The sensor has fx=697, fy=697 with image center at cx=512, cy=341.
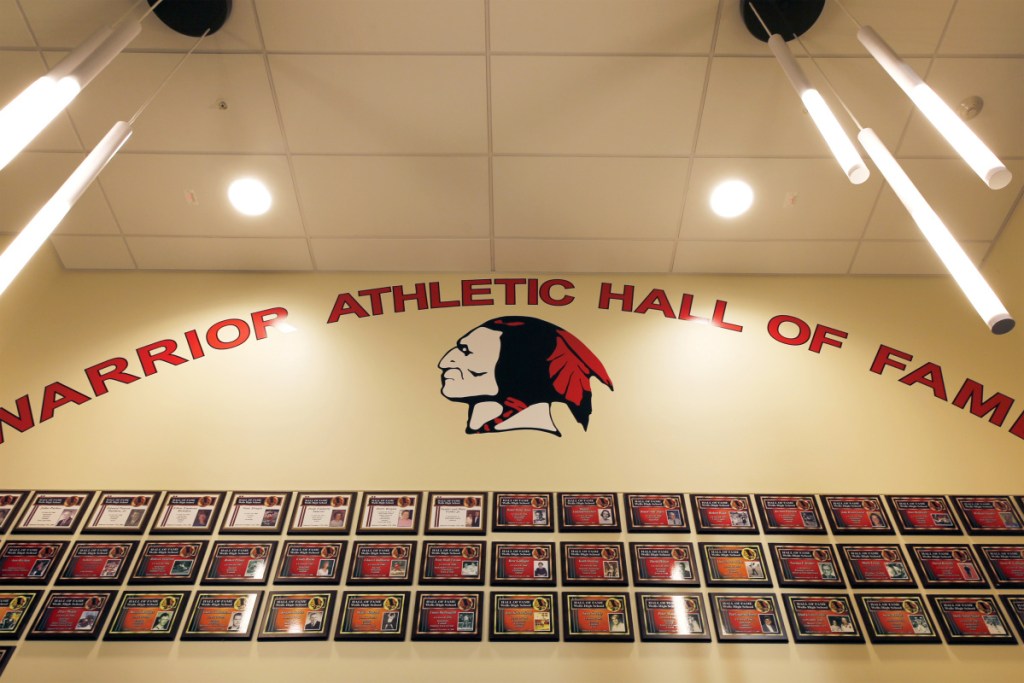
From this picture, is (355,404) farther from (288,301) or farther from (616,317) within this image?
(616,317)

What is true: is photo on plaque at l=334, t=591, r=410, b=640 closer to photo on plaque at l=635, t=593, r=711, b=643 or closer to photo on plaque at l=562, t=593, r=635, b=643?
photo on plaque at l=562, t=593, r=635, b=643

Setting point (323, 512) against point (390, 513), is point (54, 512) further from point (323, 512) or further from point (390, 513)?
point (390, 513)

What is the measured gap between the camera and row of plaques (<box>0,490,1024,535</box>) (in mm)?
2832

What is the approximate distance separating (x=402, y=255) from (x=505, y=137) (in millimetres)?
928

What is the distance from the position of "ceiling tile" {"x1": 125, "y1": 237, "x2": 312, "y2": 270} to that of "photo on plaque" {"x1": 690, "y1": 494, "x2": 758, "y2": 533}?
8.42 feet

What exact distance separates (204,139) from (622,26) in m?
2.18

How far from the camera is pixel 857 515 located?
2910 millimetres

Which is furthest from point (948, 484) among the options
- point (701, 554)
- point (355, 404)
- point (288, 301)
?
point (288, 301)

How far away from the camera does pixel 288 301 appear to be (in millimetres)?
3928

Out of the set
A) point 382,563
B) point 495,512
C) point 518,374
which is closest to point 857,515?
point 495,512

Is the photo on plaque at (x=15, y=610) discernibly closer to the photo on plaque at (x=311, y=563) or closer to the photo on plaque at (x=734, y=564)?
the photo on plaque at (x=311, y=563)

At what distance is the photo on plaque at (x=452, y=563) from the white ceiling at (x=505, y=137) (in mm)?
1828

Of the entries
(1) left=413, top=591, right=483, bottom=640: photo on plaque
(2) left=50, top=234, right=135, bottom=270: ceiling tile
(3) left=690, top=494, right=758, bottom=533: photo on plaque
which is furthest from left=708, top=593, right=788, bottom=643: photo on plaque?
(2) left=50, top=234, right=135, bottom=270: ceiling tile

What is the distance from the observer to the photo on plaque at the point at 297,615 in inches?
98.9
